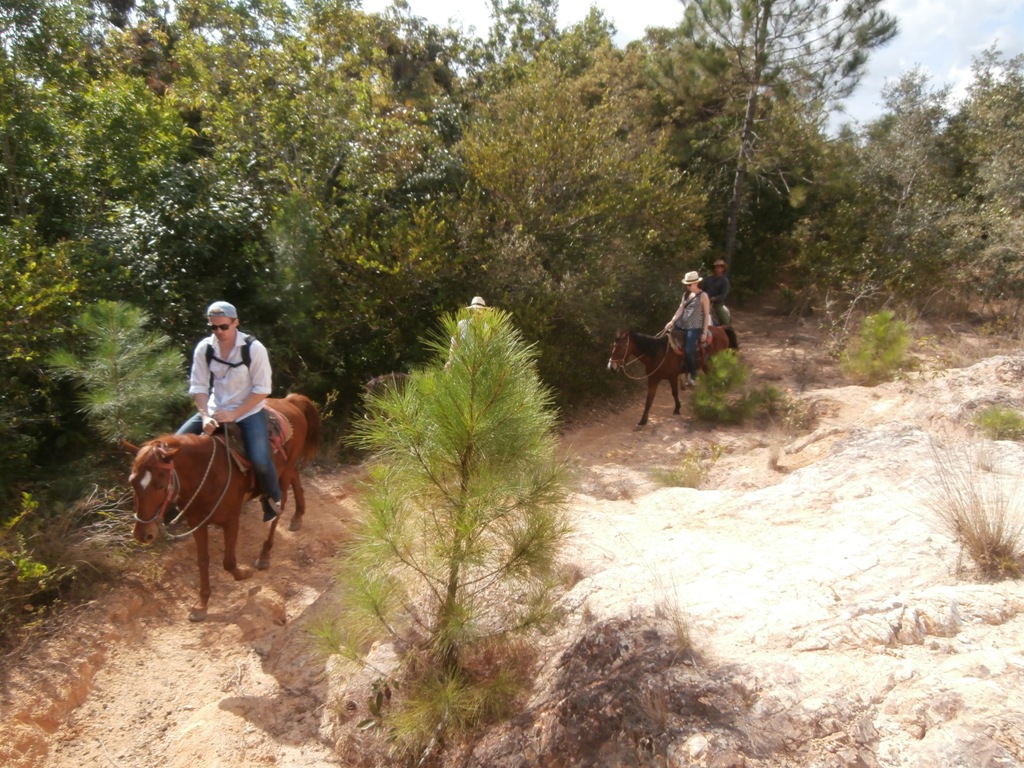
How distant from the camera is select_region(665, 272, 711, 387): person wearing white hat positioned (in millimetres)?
10156

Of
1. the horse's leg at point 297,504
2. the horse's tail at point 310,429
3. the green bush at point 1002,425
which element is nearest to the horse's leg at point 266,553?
the horse's leg at point 297,504

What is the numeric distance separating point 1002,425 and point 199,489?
7.18 m

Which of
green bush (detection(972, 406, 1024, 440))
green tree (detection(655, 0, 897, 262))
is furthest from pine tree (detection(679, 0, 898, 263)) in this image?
green bush (detection(972, 406, 1024, 440))

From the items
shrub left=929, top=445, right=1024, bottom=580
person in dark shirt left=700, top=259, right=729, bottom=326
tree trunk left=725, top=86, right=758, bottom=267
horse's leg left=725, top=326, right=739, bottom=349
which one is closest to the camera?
shrub left=929, top=445, right=1024, bottom=580

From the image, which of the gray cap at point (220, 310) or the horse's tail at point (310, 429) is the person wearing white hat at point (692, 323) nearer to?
the horse's tail at point (310, 429)

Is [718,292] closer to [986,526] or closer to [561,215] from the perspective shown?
[561,215]

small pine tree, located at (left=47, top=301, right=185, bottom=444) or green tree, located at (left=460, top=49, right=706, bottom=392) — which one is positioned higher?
green tree, located at (left=460, top=49, right=706, bottom=392)

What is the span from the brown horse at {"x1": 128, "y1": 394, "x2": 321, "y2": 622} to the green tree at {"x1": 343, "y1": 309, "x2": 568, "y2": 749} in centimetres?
161

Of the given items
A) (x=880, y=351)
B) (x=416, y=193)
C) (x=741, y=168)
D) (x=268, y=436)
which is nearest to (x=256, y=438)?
(x=268, y=436)

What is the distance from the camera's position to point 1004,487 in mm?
4895

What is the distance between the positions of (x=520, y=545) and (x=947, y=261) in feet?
48.5

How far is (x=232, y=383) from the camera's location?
5.13m

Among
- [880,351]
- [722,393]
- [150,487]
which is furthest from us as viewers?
[880,351]

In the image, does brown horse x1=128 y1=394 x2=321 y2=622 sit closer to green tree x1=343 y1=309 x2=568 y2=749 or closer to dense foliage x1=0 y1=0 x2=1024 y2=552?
dense foliage x1=0 y1=0 x2=1024 y2=552
